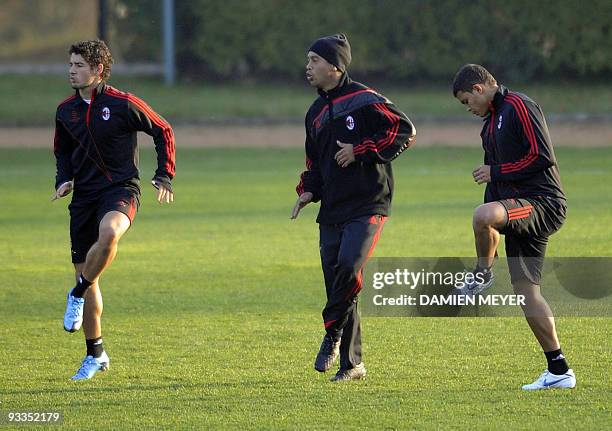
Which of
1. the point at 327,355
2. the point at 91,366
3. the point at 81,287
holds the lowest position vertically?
the point at 91,366

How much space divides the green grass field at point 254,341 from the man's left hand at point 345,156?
1369 mm

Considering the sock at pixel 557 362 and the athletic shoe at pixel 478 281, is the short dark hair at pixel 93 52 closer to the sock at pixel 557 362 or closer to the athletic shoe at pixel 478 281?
the athletic shoe at pixel 478 281

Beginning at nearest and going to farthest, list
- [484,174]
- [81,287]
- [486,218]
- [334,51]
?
1. [486,218]
2. [484,174]
3. [334,51]
4. [81,287]

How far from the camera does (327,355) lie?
727cm

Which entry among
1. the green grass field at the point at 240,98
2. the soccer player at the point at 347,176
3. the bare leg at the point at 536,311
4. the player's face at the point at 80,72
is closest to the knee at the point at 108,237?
the player's face at the point at 80,72

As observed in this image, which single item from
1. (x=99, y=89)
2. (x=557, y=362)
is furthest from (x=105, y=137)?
(x=557, y=362)

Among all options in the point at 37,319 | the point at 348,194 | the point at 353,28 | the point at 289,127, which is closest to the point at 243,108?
the point at 289,127

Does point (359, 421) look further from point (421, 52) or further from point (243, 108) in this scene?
point (421, 52)

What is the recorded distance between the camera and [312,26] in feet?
108

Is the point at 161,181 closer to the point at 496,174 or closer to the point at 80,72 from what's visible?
the point at 80,72

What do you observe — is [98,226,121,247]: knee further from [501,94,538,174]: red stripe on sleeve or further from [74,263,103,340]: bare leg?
[501,94,538,174]: red stripe on sleeve

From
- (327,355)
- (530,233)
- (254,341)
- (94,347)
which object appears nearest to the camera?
(530,233)

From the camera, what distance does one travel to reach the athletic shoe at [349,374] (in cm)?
729

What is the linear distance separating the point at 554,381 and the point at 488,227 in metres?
1.05
